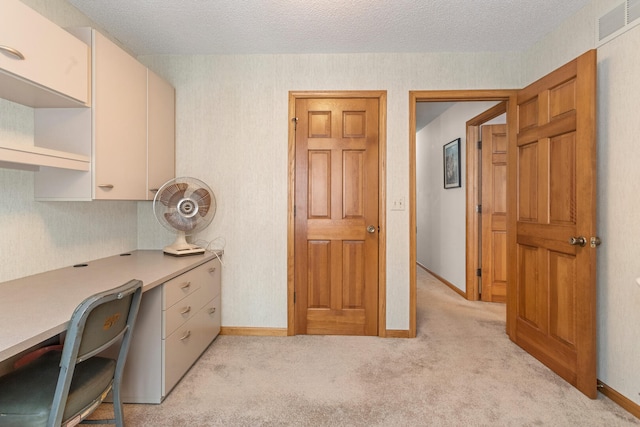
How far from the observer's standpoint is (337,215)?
2.85 meters

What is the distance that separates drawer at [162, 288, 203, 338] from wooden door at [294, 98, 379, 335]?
0.87 m

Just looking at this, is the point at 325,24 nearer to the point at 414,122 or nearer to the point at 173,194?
the point at 414,122

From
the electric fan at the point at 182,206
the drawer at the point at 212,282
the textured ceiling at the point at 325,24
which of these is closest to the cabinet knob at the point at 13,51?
the textured ceiling at the point at 325,24

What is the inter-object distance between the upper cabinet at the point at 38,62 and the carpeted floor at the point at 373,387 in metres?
1.67

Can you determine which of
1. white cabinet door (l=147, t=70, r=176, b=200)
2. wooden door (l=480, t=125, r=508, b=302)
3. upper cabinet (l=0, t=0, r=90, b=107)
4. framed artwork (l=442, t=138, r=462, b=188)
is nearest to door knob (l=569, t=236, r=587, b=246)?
wooden door (l=480, t=125, r=508, b=302)

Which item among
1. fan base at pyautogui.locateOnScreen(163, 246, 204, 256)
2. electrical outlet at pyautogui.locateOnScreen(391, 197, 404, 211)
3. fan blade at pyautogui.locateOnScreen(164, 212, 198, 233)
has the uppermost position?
electrical outlet at pyautogui.locateOnScreen(391, 197, 404, 211)

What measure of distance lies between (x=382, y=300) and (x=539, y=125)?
1759 mm

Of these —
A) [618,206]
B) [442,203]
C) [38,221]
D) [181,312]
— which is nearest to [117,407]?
[181,312]

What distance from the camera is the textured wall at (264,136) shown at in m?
2.81

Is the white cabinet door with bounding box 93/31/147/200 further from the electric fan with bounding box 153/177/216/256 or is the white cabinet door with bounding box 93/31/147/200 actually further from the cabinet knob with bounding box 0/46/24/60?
the cabinet knob with bounding box 0/46/24/60

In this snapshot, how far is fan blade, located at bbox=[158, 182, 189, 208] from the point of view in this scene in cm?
239

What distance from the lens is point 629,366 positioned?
1832 millimetres

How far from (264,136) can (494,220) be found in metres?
2.84

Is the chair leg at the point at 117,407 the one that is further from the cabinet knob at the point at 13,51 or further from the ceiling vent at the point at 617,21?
the ceiling vent at the point at 617,21
